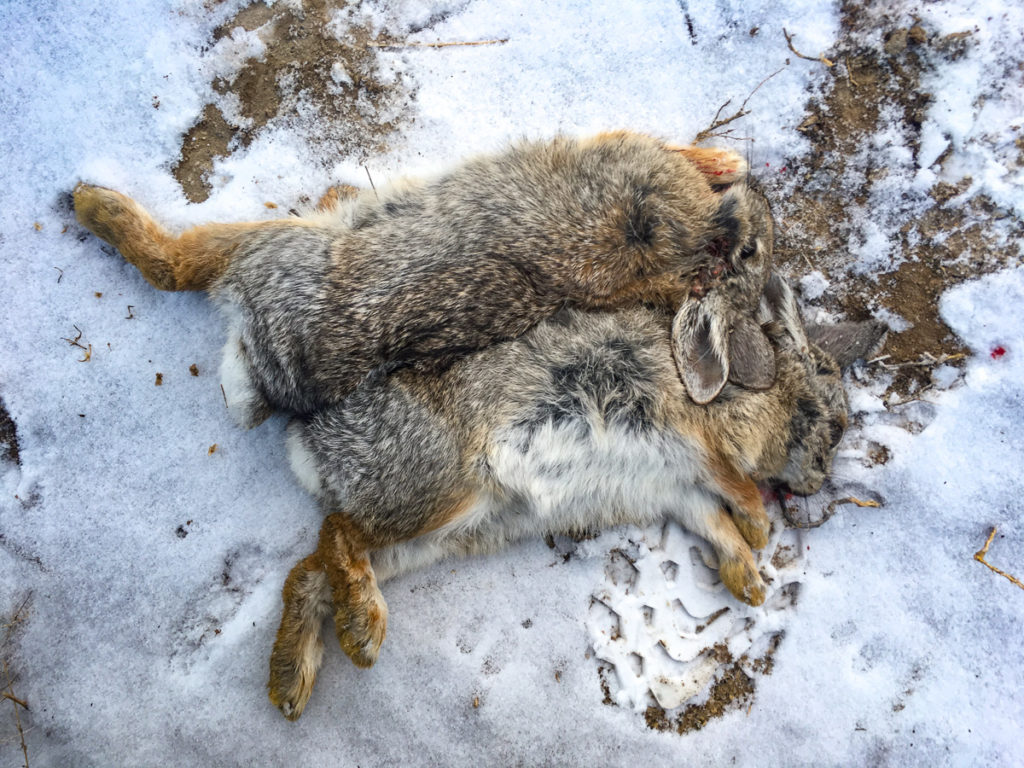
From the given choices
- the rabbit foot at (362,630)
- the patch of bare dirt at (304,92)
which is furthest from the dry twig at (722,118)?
the rabbit foot at (362,630)

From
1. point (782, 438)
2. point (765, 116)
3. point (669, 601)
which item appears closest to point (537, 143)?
point (765, 116)

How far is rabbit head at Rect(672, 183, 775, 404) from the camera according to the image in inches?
105

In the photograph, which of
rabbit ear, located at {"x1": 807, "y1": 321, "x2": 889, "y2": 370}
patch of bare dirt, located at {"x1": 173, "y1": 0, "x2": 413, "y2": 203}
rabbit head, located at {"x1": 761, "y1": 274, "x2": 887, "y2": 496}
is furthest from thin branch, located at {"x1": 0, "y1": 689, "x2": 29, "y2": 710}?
rabbit ear, located at {"x1": 807, "y1": 321, "x2": 889, "y2": 370}

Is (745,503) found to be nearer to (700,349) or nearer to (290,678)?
(700,349)

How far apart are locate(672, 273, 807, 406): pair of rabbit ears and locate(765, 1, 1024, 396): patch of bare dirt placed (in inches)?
27.4

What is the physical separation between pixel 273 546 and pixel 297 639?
49 cm

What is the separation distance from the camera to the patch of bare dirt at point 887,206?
3078 mm

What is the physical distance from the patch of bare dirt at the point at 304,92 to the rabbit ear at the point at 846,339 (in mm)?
2325

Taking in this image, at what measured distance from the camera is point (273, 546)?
3.07 meters

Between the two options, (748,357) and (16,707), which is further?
(16,707)

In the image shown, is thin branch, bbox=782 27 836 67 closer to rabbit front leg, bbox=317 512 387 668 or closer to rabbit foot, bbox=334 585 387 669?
rabbit front leg, bbox=317 512 387 668

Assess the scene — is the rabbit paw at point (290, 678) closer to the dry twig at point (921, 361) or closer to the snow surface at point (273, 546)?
the snow surface at point (273, 546)

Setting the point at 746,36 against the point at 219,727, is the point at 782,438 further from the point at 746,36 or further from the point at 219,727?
the point at 219,727

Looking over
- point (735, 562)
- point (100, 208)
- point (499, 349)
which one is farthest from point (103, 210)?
point (735, 562)
